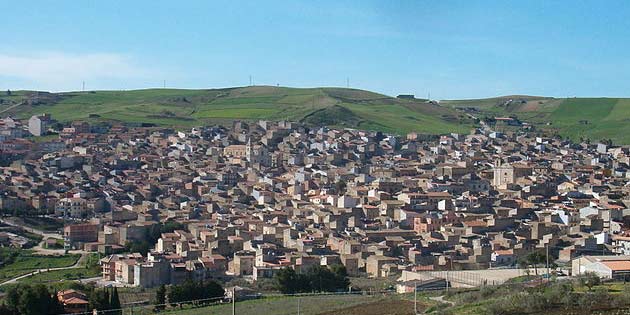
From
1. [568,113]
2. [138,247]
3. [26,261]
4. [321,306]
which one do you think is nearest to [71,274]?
[26,261]

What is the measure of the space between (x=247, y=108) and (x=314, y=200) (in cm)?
3677

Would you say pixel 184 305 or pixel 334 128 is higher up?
pixel 334 128

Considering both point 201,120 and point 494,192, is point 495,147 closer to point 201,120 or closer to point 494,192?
point 494,192

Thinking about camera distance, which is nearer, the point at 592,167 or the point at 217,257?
the point at 217,257

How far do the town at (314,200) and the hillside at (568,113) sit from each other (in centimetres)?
880

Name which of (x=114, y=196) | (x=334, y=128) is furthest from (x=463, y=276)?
(x=334, y=128)

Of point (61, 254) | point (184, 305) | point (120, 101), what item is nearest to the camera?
point (184, 305)

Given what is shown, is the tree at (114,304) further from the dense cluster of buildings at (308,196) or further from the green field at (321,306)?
the dense cluster of buildings at (308,196)

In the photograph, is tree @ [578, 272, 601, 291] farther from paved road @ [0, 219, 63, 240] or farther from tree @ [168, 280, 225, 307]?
→ paved road @ [0, 219, 63, 240]

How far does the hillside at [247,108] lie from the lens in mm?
67625

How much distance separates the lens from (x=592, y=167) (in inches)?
1838

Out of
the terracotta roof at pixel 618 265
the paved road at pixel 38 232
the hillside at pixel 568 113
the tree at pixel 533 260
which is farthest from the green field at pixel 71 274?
the hillside at pixel 568 113

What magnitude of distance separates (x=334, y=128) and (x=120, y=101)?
84.7 feet

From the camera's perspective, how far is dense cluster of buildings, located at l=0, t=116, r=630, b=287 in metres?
29.0
